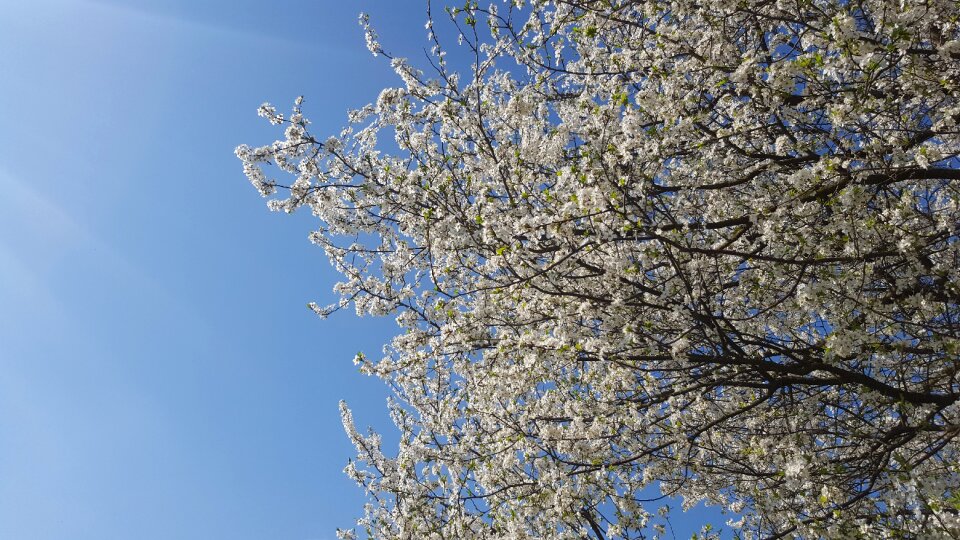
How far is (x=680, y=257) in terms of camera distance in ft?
20.0

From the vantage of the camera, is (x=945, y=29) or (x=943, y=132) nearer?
(x=945, y=29)

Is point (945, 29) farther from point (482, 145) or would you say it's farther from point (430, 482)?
point (430, 482)

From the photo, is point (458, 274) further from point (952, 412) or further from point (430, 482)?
point (952, 412)

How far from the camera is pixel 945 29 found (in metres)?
4.89

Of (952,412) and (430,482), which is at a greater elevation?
(430,482)

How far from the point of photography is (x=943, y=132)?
5.52 m

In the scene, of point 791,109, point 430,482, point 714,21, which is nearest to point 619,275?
point 791,109

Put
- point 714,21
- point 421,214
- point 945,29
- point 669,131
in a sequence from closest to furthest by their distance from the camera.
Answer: point 945,29
point 669,131
point 714,21
point 421,214

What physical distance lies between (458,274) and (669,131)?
3.38 meters

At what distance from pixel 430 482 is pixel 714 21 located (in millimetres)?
6966

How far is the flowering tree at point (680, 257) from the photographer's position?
539cm

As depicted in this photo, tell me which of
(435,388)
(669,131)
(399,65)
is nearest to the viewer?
(669,131)

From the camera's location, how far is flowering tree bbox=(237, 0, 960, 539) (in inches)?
212

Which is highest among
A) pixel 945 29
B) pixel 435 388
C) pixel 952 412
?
pixel 435 388
